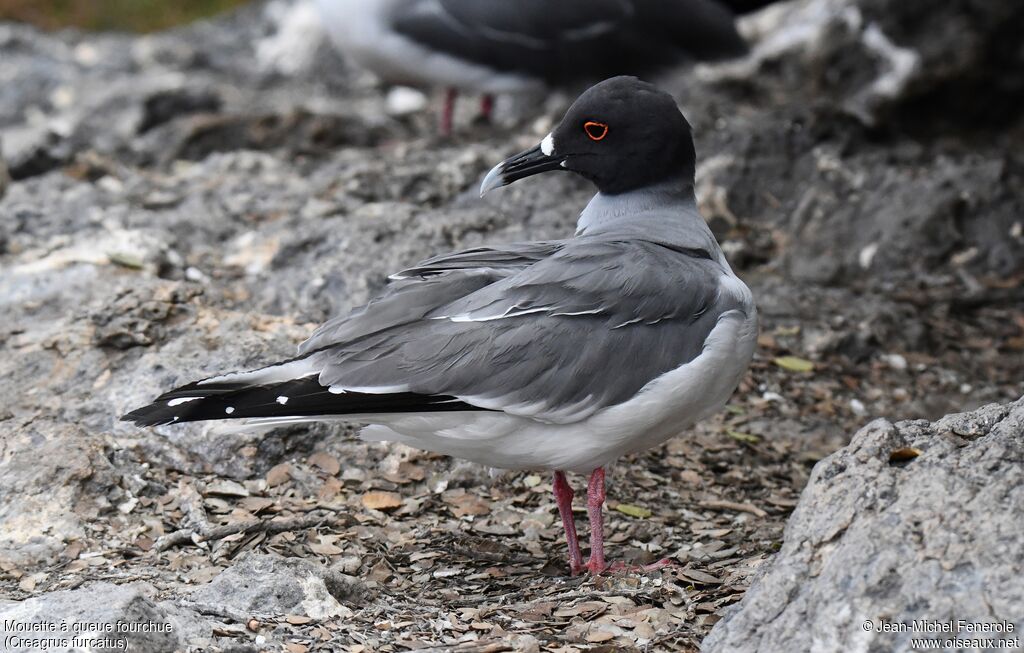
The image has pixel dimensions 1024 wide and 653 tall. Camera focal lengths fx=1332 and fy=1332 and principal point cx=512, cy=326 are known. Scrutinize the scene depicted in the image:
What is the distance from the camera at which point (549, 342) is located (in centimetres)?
380

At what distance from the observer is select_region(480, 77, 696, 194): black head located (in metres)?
4.42

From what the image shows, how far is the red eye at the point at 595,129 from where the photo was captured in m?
4.46

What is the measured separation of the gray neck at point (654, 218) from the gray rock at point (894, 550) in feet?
3.52

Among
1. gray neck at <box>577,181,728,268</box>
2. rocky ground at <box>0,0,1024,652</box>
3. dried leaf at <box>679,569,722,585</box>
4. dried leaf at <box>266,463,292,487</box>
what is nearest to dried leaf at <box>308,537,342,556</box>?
rocky ground at <box>0,0,1024,652</box>

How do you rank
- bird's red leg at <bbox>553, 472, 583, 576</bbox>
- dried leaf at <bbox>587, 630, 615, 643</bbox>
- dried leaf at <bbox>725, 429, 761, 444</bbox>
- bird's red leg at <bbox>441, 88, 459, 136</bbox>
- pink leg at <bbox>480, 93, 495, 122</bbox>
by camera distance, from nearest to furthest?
dried leaf at <bbox>587, 630, 615, 643</bbox> → bird's red leg at <bbox>553, 472, 583, 576</bbox> → dried leaf at <bbox>725, 429, 761, 444</bbox> → bird's red leg at <bbox>441, 88, 459, 136</bbox> → pink leg at <bbox>480, 93, 495, 122</bbox>

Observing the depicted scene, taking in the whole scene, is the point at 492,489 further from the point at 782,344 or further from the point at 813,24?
the point at 813,24

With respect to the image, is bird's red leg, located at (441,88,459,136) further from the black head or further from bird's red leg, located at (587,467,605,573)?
bird's red leg, located at (587,467,605,573)

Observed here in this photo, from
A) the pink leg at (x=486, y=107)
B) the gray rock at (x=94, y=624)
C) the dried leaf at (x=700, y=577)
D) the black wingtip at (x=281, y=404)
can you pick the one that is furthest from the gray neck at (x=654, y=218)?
the pink leg at (x=486, y=107)

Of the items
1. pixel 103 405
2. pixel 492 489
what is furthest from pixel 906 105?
pixel 103 405

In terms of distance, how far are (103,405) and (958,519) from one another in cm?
286

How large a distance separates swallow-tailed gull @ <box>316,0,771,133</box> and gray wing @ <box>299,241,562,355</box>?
149 inches

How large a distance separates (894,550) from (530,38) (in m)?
5.29

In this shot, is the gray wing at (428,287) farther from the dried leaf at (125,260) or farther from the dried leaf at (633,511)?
the dried leaf at (125,260)

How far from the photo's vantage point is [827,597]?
9.62ft
